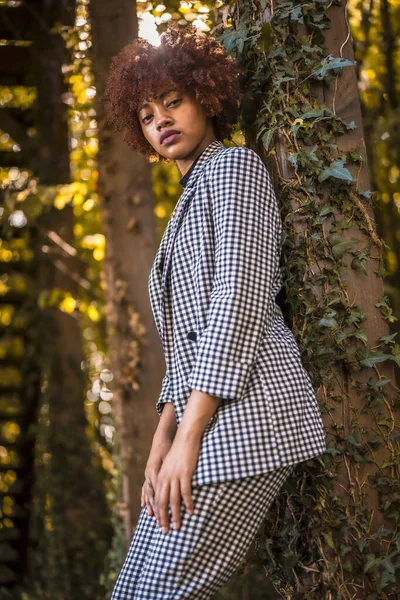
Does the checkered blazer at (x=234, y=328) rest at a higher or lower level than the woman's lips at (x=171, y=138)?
lower

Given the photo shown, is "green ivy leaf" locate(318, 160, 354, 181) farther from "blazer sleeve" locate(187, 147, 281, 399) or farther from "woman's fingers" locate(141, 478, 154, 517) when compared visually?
"woman's fingers" locate(141, 478, 154, 517)

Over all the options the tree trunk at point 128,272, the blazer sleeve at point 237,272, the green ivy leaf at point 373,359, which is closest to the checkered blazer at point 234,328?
the blazer sleeve at point 237,272

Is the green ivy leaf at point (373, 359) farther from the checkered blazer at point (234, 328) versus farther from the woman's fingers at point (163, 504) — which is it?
the woman's fingers at point (163, 504)

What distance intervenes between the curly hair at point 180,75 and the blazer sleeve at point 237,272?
319 millimetres

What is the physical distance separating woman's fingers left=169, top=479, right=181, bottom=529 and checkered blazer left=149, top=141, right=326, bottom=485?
46 millimetres

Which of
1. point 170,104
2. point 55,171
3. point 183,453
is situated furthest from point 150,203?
point 183,453

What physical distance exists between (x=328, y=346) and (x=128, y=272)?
6.84ft

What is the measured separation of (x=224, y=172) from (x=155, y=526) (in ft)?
2.75

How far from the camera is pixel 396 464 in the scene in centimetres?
199

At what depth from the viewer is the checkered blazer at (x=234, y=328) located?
62.9 inches

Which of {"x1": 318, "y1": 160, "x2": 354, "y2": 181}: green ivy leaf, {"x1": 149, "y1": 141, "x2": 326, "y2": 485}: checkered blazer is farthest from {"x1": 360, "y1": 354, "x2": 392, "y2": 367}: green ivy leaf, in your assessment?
{"x1": 318, "y1": 160, "x2": 354, "y2": 181}: green ivy leaf

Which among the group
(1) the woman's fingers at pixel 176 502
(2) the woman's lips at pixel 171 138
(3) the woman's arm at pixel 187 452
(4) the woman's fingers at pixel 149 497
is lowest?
(4) the woman's fingers at pixel 149 497

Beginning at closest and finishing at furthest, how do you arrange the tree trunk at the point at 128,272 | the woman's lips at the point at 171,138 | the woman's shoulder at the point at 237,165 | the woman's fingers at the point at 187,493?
the woman's fingers at the point at 187,493 → the woman's shoulder at the point at 237,165 → the woman's lips at the point at 171,138 → the tree trunk at the point at 128,272

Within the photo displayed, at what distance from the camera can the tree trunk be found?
3.84 m
